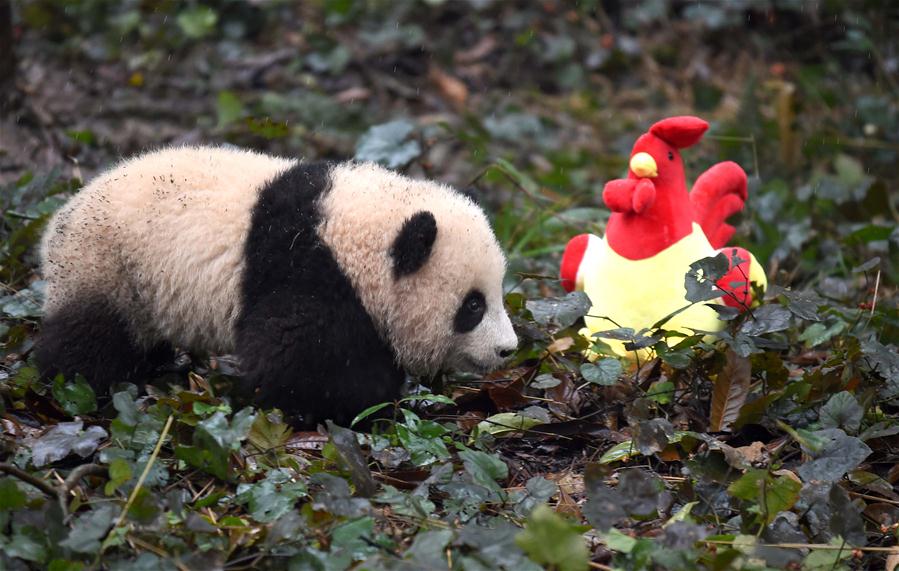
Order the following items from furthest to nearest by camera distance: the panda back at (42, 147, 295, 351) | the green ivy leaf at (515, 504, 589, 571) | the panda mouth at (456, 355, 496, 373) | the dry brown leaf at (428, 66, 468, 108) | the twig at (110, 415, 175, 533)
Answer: the dry brown leaf at (428, 66, 468, 108)
the panda mouth at (456, 355, 496, 373)
the panda back at (42, 147, 295, 351)
the twig at (110, 415, 175, 533)
the green ivy leaf at (515, 504, 589, 571)

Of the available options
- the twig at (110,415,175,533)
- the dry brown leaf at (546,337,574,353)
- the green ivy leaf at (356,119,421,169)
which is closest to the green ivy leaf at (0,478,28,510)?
the twig at (110,415,175,533)

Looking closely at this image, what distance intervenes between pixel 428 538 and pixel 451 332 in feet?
4.02

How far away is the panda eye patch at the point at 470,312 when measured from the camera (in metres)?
3.77

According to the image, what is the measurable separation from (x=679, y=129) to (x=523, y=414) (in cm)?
126

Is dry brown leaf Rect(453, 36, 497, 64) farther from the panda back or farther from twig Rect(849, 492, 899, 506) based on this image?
twig Rect(849, 492, 899, 506)

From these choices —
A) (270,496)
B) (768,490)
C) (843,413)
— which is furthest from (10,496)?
(843,413)

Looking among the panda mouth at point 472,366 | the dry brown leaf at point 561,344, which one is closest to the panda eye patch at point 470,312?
the panda mouth at point 472,366

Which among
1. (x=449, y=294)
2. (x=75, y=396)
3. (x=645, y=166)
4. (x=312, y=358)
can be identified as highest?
(x=645, y=166)

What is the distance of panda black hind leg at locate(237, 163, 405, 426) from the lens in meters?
3.48

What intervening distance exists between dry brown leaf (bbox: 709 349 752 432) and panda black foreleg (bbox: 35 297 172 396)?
84.8 inches

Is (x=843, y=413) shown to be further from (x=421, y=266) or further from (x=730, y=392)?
(x=421, y=266)

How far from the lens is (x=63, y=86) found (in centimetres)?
797

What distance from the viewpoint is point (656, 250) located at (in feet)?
13.0

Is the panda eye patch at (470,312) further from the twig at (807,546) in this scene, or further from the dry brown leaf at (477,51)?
the dry brown leaf at (477,51)
